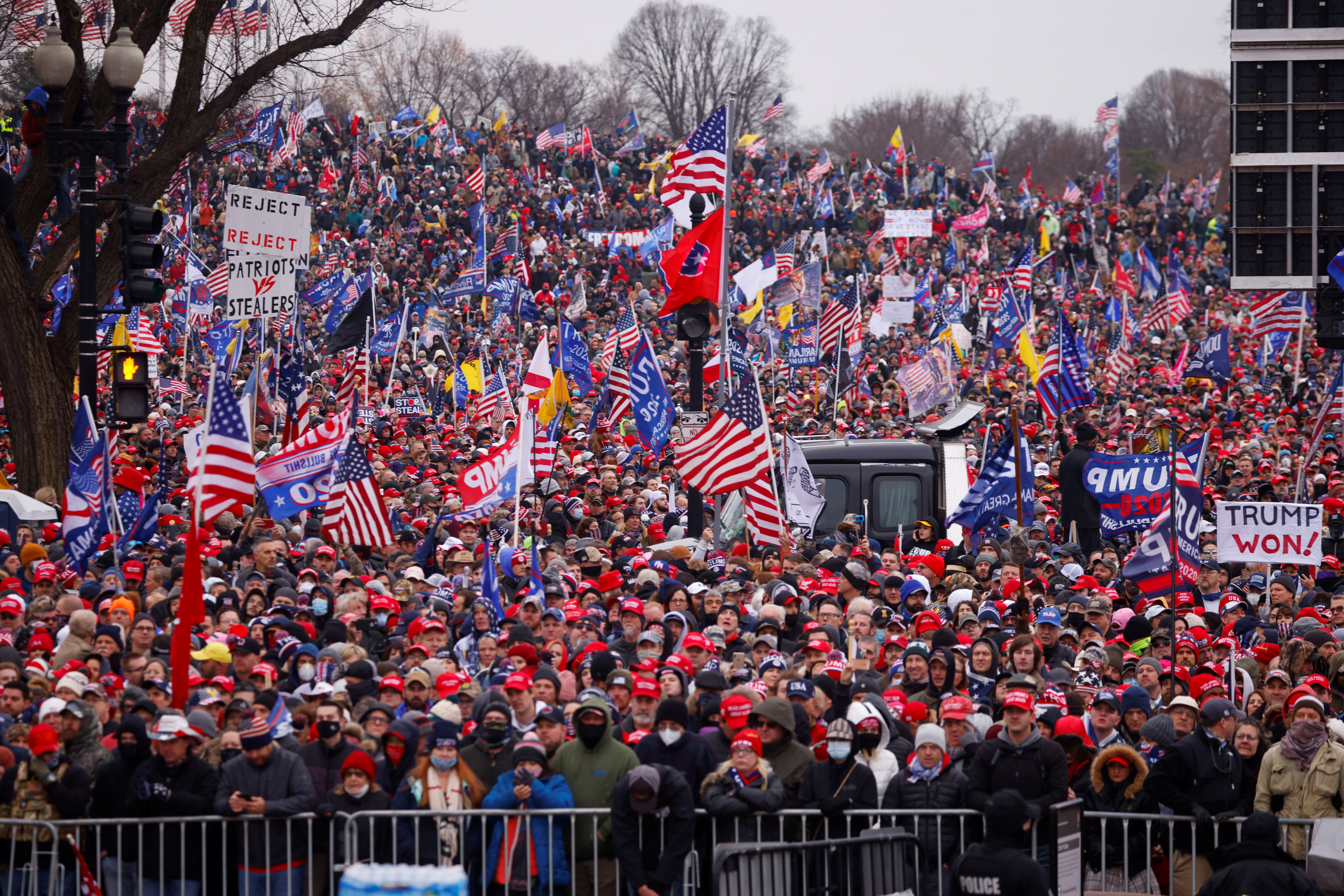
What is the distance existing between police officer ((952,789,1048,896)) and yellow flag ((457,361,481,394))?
2137 centimetres

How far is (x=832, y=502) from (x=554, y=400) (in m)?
7.08

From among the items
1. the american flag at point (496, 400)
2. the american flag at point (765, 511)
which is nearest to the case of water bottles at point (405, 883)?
the american flag at point (765, 511)

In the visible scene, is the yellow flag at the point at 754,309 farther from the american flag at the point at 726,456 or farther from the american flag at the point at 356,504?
the american flag at the point at 356,504

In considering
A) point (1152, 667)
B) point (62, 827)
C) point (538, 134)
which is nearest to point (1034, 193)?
point (538, 134)

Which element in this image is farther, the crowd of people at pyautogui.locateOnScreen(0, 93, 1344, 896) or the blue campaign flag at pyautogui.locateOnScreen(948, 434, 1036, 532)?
the blue campaign flag at pyautogui.locateOnScreen(948, 434, 1036, 532)

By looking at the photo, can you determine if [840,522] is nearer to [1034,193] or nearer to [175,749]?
[175,749]

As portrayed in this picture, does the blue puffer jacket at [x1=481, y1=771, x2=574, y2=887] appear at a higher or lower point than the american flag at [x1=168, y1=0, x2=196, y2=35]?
lower

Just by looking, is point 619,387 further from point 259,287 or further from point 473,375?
point 473,375

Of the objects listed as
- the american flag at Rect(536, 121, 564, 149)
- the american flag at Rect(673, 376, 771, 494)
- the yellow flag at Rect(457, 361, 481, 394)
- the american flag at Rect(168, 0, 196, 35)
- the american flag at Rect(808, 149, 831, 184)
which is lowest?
the american flag at Rect(673, 376, 771, 494)

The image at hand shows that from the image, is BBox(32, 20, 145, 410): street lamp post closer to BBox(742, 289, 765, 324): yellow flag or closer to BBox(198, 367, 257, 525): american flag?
BBox(198, 367, 257, 525): american flag

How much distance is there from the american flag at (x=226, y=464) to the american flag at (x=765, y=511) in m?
5.03

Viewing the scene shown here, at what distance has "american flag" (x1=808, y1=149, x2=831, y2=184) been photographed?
187 ft

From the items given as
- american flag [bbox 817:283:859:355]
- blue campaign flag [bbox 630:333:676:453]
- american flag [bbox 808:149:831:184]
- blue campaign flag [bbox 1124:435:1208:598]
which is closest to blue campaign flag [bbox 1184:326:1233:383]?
american flag [bbox 817:283:859:355]

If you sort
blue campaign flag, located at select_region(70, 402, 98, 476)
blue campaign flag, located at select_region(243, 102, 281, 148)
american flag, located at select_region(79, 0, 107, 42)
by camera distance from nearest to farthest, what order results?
1. blue campaign flag, located at select_region(70, 402, 98, 476)
2. american flag, located at select_region(79, 0, 107, 42)
3. blue campaign flag, located at select_region(243, 102, 281, 148)
